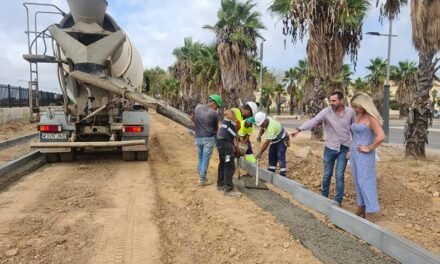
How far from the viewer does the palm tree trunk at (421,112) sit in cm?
1091

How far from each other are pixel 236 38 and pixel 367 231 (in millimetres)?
21638

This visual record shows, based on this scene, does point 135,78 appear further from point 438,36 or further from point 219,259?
point 219,259

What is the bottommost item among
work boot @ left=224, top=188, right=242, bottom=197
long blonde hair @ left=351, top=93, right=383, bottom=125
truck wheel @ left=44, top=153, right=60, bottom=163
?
work boot @ left=224, top=188, right=242, bottom=197

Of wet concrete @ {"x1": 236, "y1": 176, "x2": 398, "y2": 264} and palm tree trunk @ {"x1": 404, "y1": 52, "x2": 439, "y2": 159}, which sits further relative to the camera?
palm tree trunk @ {"x1": 404, "y1": 52, "x2": 439, "y2": 159}

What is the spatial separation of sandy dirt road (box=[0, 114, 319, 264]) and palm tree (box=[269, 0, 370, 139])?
29.4 feet

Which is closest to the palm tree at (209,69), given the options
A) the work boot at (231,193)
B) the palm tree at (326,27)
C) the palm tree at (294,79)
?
the palm tree at (326,27)

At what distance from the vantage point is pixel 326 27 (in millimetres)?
15273

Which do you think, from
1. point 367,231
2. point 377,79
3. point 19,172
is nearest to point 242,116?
point 367,231

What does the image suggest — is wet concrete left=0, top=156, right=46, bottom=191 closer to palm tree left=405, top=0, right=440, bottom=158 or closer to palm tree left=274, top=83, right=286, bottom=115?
palm tree left=405, top=0, right=440, bottom=158

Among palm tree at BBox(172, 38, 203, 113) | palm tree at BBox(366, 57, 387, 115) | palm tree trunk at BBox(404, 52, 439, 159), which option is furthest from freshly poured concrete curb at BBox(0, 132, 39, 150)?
palm tree at BBox(366, 57, 387, 115)

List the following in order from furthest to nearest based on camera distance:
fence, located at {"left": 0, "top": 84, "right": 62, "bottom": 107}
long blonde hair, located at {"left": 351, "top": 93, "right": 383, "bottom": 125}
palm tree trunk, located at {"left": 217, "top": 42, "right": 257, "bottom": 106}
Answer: palm tree trunk, located at {"left": 217, "top": 42, "right": 257, "bottom": 106}, fence, located at {"left": 0, "top": 84, "right": 62, "bottom": 107}, long blonde hair, located at {"left": 351, "top": 93, "right": 383, "bottom": 125}

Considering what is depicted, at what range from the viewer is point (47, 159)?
10883 mm

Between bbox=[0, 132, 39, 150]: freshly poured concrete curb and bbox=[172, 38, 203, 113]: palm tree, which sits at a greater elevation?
bbox=[172, 38, 203, 113]: palm tree

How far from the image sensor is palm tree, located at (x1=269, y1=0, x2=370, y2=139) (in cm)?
1515
